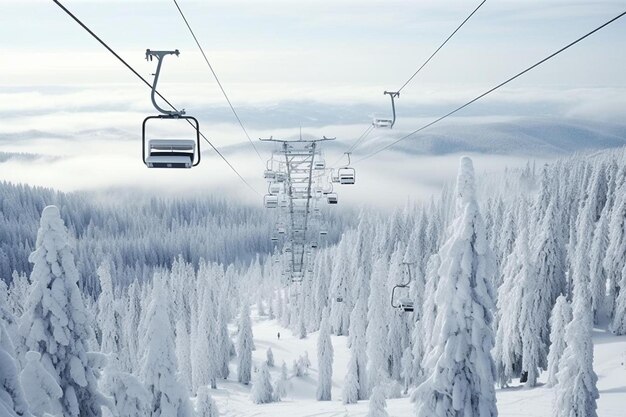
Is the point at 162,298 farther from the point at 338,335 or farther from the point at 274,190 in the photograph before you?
the point at 338,335

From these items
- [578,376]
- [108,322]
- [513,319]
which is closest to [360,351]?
[513,319]

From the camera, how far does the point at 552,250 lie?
52.8 m

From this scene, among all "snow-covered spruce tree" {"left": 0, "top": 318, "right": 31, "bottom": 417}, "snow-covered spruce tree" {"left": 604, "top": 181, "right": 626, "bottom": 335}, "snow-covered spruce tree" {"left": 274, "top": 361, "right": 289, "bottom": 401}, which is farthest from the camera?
"snow-covered spruce tree" {"left": 274, "top": 361, "right": 289, "bottom": 401}

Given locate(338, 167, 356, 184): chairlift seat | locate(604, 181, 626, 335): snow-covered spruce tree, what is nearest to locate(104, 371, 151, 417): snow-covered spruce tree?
locate(338, 167, 356, 184): chairlift seat

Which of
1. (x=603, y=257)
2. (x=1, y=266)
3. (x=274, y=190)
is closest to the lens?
(x=274, y=190)

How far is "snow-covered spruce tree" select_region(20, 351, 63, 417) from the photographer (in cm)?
1318

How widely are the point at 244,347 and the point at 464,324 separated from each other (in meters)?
67.9

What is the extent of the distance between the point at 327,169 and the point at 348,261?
2979 inches

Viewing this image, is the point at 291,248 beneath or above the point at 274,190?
beneath

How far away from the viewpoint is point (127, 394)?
21.1 m

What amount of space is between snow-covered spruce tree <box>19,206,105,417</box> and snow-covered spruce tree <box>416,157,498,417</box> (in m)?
10.5

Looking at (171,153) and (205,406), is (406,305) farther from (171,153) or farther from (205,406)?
(205,406)

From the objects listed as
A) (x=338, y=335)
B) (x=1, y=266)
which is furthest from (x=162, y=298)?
(x=1, y=266)

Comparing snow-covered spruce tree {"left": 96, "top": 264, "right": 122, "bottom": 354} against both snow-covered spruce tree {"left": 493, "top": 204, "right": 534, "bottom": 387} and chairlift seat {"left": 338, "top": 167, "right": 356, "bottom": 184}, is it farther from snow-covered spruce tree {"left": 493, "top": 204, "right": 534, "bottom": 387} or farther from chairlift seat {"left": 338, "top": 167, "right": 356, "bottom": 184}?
chairlift seat {"left": 338, "top": 167, "right": 356, "bottom": 184}
